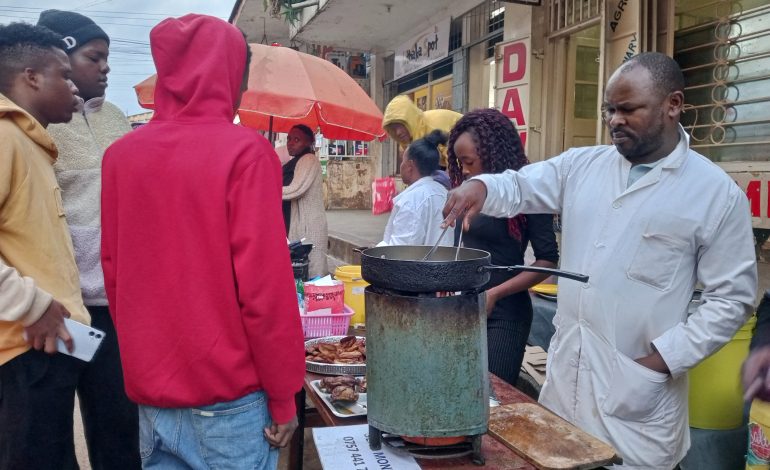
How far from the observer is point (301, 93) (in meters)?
4.52

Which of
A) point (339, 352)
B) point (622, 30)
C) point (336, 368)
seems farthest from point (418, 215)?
point (622, 30)

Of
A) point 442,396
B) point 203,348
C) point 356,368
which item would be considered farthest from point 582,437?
point 203,348

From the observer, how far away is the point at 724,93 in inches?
222

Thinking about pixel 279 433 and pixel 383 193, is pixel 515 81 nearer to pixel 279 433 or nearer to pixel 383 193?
pixel 383 193

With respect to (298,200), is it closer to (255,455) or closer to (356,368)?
(356,368)

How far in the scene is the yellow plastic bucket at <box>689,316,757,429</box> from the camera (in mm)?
2703

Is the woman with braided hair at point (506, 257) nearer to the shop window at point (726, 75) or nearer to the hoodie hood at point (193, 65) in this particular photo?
the hoodie hood at point (193, 65)

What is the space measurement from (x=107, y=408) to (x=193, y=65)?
1584 millimetres

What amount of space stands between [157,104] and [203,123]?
0.19m

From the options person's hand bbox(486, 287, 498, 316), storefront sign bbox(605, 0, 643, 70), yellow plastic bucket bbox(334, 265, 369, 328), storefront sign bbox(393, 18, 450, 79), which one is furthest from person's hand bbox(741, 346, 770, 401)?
storefront sign bbox(393, 18, 450, 79)

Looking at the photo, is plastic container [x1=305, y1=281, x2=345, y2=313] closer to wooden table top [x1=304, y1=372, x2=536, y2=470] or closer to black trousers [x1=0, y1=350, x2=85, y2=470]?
wooden table top [x1=304, y1=372, x2=536, y2=470]

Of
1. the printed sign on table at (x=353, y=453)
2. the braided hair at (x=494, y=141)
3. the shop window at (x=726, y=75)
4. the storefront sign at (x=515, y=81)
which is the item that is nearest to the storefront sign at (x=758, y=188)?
the shop window at (x=726, y=75)

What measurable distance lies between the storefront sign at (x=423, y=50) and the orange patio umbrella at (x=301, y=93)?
572 centimetres

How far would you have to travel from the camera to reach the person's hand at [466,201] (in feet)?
6.30
